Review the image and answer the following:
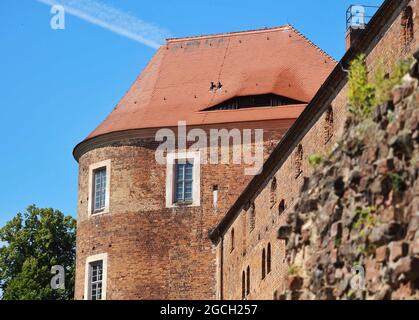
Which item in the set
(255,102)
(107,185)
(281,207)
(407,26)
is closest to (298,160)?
(281,207)

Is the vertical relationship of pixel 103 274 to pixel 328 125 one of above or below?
below

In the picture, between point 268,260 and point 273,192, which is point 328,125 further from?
point 268,260

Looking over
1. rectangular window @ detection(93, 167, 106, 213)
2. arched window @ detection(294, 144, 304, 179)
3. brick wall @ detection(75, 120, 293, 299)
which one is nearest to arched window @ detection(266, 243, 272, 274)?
arched window @ detection(294, 144, 304, 179)

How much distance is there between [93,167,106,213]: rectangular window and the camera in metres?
39.1

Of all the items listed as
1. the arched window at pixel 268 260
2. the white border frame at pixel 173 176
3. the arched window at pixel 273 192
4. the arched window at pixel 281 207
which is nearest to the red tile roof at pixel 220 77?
the white border frame at pixel 173 176

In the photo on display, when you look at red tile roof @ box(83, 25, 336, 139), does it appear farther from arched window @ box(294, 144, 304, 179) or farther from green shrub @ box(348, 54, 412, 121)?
green shrub @ box(348, 54, 412, 121)

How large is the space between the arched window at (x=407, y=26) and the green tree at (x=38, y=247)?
2894 cm

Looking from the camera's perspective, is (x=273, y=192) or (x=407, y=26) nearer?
(x=407, y=26)

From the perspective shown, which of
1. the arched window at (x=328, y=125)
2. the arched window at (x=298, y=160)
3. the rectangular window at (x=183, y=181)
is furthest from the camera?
the rectangular window at (x=183, y=181)

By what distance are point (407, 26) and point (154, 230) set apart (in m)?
16.5

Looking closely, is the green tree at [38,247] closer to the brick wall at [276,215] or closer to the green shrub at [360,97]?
the brick wall at [276,215]

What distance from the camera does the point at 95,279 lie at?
1512 inches

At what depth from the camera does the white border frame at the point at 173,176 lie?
37844 mm
